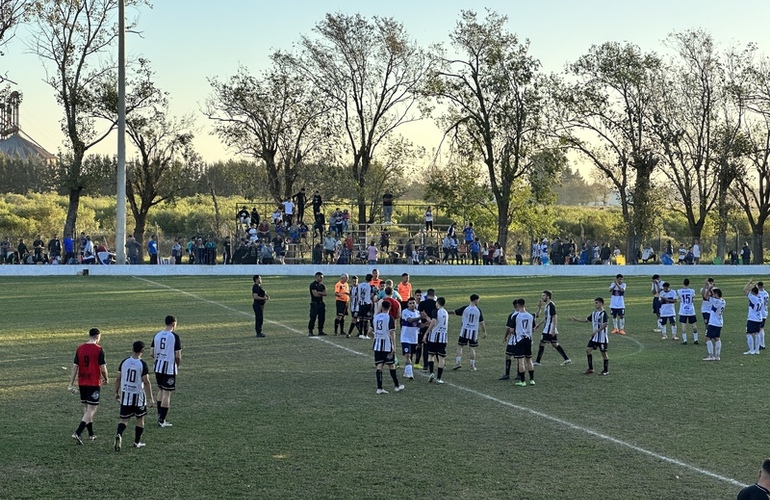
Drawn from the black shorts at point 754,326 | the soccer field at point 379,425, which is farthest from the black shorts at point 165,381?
the black shorts at point 754,326

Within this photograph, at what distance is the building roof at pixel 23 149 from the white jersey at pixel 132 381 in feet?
298

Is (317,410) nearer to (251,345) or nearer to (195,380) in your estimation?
(195,380)

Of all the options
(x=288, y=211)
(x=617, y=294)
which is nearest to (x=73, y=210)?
(x=288, y=211)

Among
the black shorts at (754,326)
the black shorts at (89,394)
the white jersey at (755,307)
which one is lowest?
the black shorts at (89,394)

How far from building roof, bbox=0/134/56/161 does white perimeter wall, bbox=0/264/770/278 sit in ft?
184

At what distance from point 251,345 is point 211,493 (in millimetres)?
12525

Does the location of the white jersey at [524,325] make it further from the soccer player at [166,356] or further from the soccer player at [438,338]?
the soccer player at [166,356]

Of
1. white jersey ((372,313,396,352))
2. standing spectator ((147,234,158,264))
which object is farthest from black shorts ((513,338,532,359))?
standing spectator ((147,234,158,264))

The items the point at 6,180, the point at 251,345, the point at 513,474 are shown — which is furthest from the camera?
the point at 6,180

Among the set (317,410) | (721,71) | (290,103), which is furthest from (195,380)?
(721,71)

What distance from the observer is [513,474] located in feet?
39.3

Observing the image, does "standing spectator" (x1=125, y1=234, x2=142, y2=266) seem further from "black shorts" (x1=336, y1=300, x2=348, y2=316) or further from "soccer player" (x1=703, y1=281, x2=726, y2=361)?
"soccer player" (x1=703, y1=281, x2=726, y2=361)

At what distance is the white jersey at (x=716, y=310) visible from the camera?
21391 millimetres

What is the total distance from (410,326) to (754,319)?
9.26 metres
